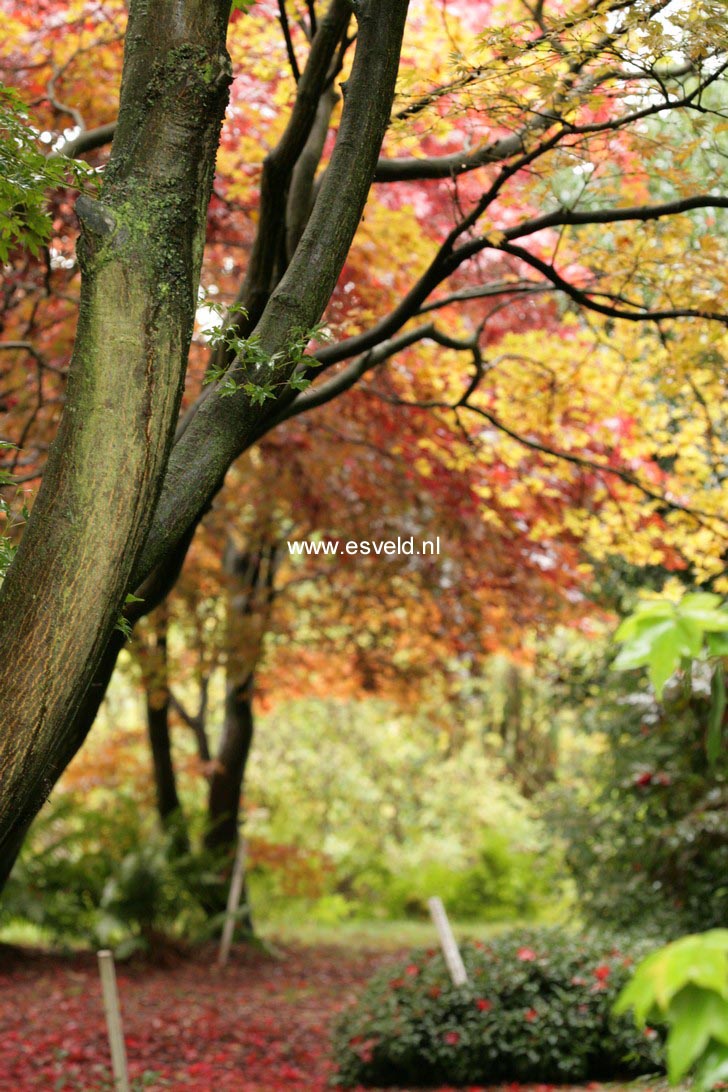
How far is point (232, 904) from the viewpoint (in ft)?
31.1

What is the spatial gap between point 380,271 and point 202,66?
12.8 feet

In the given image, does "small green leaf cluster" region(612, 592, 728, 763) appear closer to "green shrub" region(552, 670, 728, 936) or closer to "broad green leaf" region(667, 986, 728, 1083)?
"broad green leaf" region(667, 986, 728, 1083)

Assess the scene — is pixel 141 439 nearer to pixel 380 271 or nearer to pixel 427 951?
pixel 380 271

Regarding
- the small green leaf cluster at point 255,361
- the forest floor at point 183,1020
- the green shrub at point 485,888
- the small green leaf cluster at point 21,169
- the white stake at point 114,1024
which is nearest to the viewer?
the small green leaf cluster at point 255,361

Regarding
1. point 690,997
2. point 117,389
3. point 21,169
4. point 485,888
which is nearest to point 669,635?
point 690,997

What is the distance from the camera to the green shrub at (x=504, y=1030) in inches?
216

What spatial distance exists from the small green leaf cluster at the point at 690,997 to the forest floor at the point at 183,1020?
16.4 feet

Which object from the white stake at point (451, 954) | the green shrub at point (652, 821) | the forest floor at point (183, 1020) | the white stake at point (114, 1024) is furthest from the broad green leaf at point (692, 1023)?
the green shrub at point (652, 821)

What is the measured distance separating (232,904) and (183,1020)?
7.49ft

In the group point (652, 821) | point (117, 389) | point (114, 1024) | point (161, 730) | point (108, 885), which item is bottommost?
point (114, 1024)

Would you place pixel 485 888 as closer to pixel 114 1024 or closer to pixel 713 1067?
pixel 114 1024

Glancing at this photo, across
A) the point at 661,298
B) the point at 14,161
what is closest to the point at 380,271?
the point at 661,298

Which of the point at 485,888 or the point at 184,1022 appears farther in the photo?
the point at 485,888

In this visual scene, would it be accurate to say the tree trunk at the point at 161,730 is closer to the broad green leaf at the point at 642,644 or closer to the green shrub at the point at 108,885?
the green shrub at the point at 108,885
